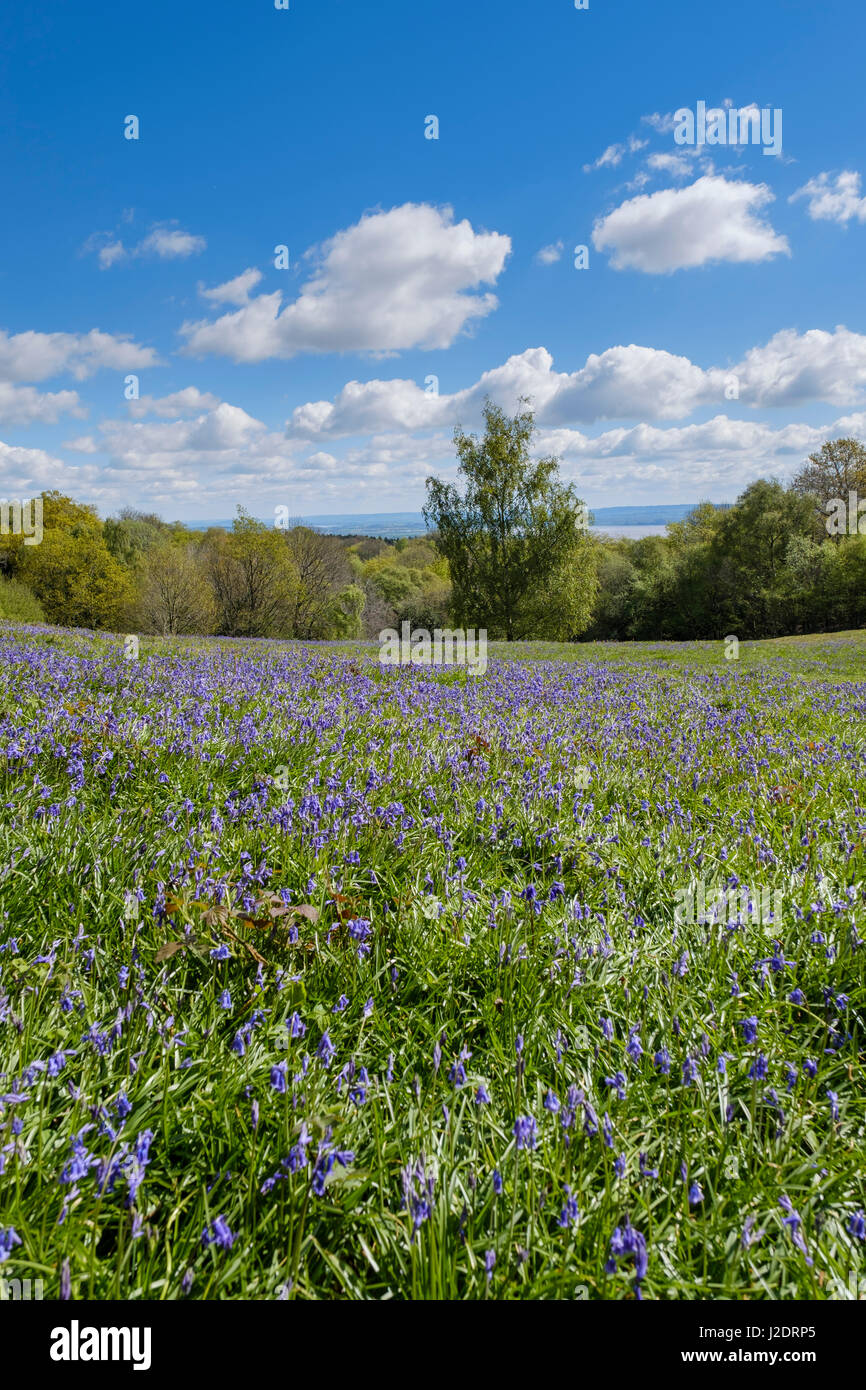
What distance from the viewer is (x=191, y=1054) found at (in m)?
2.54

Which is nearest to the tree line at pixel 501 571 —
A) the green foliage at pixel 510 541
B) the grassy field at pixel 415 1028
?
the green foliage at pixel 510 541

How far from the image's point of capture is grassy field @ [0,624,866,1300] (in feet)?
5.97

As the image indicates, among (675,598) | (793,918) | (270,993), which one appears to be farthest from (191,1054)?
(675,598)

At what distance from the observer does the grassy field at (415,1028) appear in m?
1.82

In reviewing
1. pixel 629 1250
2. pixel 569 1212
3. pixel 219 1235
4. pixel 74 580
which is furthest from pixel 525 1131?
pixel 74 580

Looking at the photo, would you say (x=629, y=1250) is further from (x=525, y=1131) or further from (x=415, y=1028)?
(x=415, y=1028)

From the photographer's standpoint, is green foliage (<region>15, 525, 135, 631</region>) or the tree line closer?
the tree line

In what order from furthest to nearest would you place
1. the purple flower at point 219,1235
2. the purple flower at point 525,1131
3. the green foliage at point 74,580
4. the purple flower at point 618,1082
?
the green foliage at point 74,580 < the purple flower at point 618,1082 < the purple flower at point 525,1131 < the purple flower at point 219,1235

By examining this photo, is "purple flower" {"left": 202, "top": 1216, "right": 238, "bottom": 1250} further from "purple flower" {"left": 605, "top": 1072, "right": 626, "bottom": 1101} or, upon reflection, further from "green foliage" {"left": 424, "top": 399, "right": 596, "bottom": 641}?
"green foliage" {"left": 424, "top": 399, "right": 596, "bottom": 641}

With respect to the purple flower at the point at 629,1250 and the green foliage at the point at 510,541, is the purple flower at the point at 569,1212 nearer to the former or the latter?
the purple flower at the point at 629,1250

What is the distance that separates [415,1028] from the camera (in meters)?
2.79

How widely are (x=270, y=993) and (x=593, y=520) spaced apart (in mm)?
56086

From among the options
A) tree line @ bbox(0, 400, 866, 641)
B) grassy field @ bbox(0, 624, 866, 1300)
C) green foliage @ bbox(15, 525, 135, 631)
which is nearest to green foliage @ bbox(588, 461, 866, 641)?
tree line @ bbox(0, 400, 866, 641)

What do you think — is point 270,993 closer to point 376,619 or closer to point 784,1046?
point 784,1046
